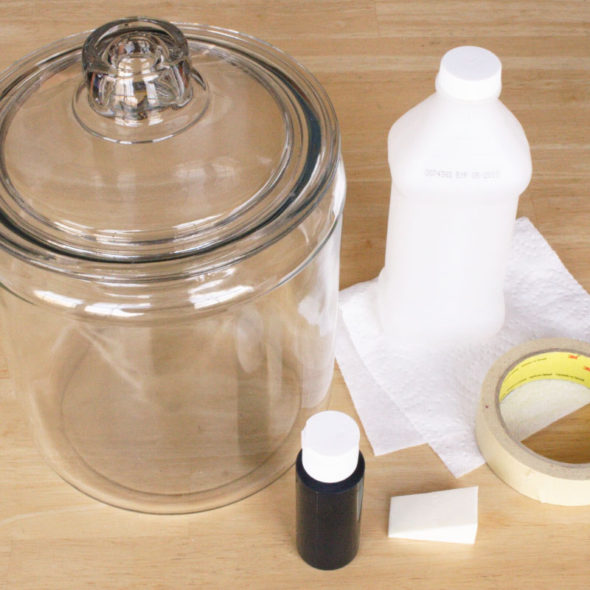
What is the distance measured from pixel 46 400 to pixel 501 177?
35 centimetres

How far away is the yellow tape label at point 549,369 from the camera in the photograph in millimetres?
687

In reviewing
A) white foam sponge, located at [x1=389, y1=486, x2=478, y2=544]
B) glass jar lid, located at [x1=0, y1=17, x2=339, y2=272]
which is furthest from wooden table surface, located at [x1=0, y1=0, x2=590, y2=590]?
glass jar lid, located at [x1=0, y1=17, x2=339, y2=272]

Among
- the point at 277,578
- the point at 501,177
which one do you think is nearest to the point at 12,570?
the point at 277,578

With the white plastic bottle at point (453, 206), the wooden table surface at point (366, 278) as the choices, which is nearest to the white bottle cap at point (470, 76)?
the white plastic bottle at point (453, 206)

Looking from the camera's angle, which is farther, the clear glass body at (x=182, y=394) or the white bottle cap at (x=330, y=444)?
the clear glass body at (x=182, y=394)

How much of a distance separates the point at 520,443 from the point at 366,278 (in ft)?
0.69

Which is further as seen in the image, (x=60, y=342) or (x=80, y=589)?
(x=60, y=342)

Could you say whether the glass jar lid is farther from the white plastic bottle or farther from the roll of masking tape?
the roll of masking tape

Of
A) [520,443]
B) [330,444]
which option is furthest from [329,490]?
[520,443]

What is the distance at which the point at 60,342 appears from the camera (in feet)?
2.41

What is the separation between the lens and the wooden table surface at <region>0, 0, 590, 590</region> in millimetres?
628

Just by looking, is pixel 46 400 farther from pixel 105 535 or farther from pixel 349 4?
pixel 349 4

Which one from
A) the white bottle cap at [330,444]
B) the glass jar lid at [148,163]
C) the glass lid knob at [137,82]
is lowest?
the white bottle cap at [330,444]

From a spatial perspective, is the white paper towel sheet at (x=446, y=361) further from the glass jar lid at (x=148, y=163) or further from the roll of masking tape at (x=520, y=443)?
the glass jar lid at (x=148, y=163)
